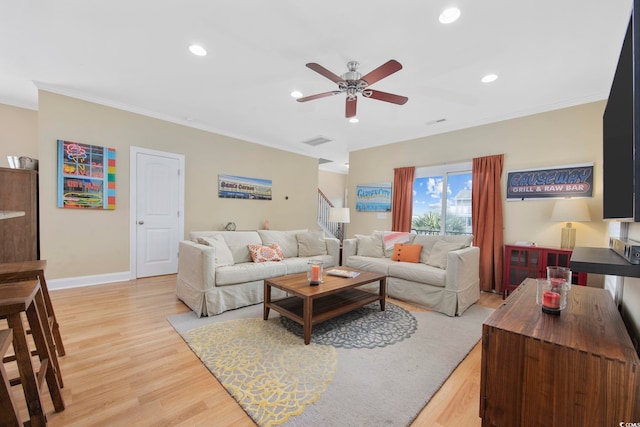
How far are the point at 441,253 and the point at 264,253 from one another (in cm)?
237

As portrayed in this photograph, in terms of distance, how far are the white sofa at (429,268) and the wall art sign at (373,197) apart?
1.52 metres

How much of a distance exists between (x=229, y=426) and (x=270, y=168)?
4.95 m

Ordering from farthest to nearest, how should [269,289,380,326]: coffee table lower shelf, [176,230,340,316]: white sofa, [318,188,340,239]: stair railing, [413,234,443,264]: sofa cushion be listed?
1. [318,188,340,239]: stair railing
2. [413,234,443,264]: sofa cushion
3. [176,230,340,316]: white sofa
4. [269,289,380,326]: coffee table lower shelf

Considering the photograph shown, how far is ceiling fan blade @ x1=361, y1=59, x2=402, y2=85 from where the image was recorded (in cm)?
209

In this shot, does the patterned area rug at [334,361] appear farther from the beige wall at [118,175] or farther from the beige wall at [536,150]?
the beige wall at [118,175]

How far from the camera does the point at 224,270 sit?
2863mm

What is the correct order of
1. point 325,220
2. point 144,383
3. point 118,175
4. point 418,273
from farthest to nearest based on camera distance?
point 325,220
point 118,175
point 418,273
point 144,383

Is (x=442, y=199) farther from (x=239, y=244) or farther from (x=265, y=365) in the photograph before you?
(x=265, y=365)

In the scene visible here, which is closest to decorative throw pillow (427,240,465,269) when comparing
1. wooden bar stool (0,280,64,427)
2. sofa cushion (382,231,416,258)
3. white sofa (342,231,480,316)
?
white sofa (342,231,480,316)

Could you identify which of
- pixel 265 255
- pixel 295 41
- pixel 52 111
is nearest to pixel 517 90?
pixel 295 41

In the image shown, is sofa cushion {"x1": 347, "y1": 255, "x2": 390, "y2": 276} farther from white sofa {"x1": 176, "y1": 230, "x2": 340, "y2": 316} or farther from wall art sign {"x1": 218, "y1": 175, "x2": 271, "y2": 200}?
wall art sign {"x1": 218, "y1": 175, "x2": 271, "y2": 200}

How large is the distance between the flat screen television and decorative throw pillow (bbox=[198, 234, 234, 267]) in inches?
128

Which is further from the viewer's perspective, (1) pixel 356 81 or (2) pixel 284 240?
(2) pixel 284 240

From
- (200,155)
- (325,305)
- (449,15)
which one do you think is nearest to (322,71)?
(449,15)
